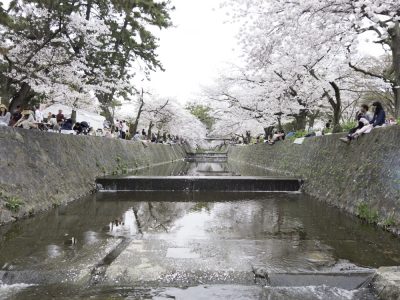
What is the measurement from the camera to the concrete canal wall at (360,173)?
7.12 m

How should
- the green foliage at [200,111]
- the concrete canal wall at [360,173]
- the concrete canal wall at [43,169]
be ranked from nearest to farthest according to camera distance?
the concrete canal wall at [360,173]
the concrete canal wall at [43,169]
the green foliage at [200,111]

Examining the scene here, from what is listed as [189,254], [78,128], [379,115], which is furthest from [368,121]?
[78,128]

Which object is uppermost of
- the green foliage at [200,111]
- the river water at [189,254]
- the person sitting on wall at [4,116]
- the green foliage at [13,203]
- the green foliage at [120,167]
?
the green foliage at [200,111]

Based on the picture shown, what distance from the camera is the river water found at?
419 centimetres

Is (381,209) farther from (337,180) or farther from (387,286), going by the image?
(387,286)

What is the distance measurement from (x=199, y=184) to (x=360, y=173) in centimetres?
619

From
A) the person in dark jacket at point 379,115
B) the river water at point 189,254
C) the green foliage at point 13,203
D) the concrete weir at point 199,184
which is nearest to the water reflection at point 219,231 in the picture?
the river water at point 189,254

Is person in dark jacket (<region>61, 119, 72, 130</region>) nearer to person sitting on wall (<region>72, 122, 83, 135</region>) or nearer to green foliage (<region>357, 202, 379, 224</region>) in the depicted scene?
person sitting on wall (<region>72, 122, 83, 135</region>)

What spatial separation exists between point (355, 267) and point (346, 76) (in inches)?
650

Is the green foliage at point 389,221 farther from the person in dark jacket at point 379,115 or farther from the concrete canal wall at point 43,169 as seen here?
the concrete canal wall at point 43,169

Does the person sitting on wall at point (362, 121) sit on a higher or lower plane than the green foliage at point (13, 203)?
higher

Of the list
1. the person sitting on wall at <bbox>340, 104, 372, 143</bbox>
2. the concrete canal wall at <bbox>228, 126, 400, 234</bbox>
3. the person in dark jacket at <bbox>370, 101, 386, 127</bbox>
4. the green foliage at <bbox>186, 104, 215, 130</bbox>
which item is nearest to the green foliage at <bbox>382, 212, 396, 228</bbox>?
the concrete canal wall at <bbox>228, 126, 400, 234</bbox>

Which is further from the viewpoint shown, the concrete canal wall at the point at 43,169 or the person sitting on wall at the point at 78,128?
the person sitting on wall at the point at 78,128

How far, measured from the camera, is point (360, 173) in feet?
28.3
